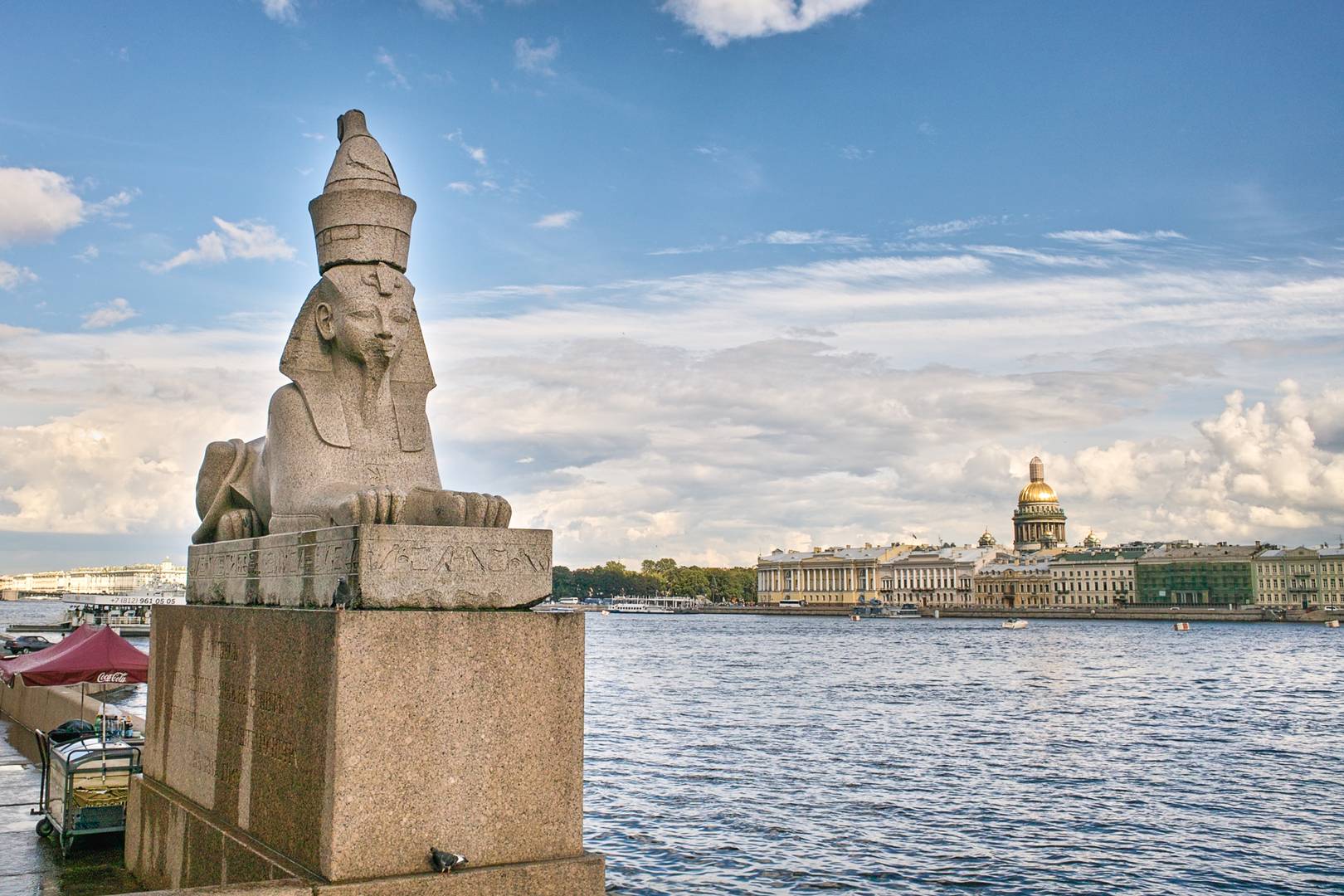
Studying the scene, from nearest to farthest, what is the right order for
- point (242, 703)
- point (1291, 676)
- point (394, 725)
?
point (394, 725) < point (242, 703) < point (1291, 676)

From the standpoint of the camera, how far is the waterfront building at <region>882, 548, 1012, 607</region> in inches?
5340

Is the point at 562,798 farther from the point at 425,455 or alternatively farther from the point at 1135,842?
the point at 1135,842

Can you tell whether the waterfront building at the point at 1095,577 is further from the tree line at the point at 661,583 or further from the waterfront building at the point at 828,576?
the tree line at the point at 661,583

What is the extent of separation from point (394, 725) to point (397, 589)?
46 cm

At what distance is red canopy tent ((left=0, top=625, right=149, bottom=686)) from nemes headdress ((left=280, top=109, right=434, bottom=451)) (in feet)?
20.5

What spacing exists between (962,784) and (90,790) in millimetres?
12086

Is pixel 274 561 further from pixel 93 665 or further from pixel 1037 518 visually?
pixel 1037 518

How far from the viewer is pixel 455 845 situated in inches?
173

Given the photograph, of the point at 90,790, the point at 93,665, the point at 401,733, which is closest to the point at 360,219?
the point at 401,733

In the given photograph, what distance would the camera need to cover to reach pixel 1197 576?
116062 millimetres

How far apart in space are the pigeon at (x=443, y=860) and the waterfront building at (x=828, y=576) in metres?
138

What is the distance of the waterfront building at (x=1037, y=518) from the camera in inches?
5571

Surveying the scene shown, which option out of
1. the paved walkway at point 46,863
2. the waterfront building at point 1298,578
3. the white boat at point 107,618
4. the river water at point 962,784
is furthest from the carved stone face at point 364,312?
the waterfront building at point 1298,578

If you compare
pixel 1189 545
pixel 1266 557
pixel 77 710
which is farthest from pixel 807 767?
pixel 1189 545
